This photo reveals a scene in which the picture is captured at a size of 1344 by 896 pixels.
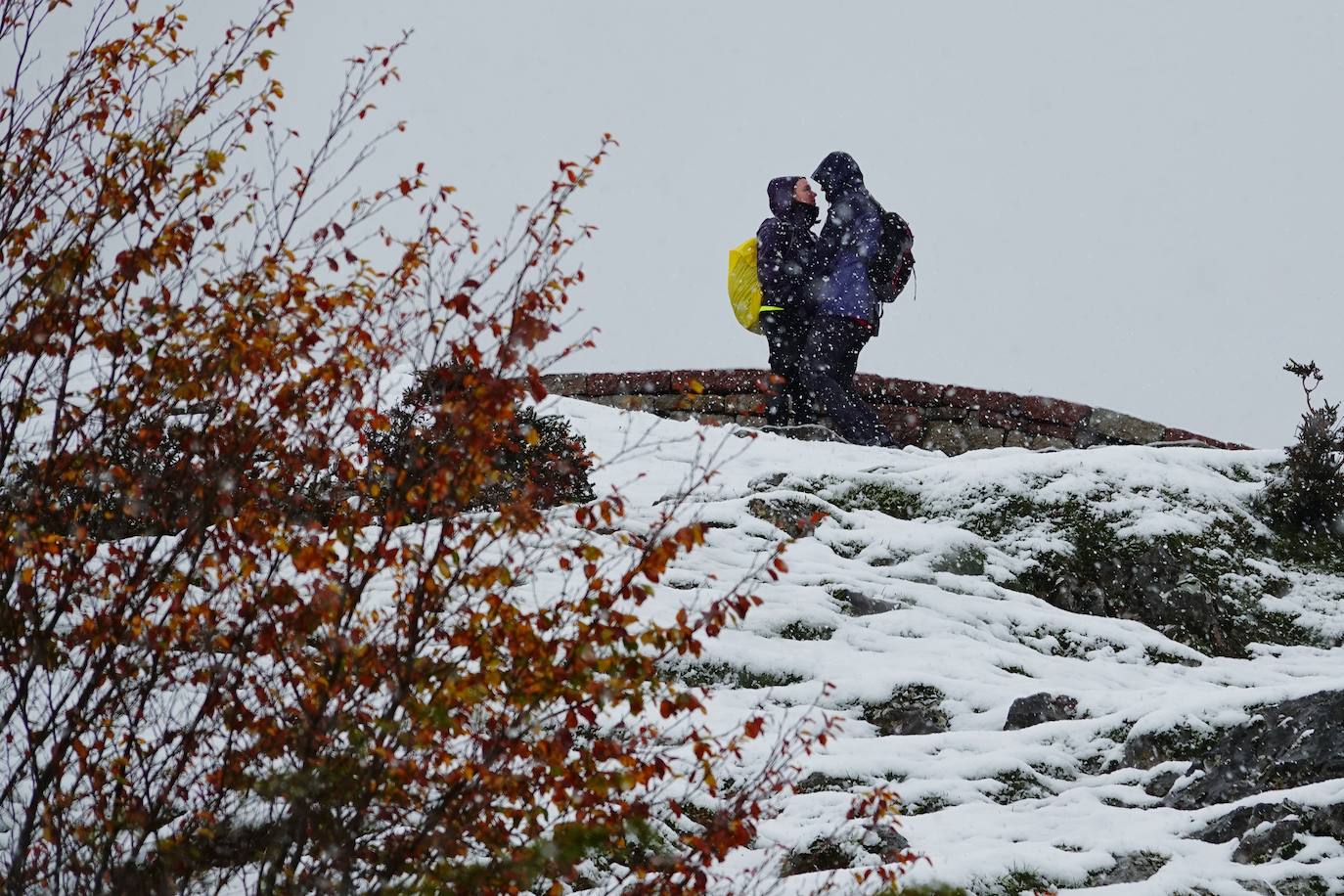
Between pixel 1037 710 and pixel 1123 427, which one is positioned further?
pixel 1123 427

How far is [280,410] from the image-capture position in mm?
3125

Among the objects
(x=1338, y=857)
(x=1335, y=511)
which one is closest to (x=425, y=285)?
(x=1338, y=857)

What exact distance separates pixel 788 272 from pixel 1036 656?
4507mm

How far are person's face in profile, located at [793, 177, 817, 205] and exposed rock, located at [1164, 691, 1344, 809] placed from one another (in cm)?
619

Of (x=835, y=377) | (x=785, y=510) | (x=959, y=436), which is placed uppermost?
(x=835, y=377)

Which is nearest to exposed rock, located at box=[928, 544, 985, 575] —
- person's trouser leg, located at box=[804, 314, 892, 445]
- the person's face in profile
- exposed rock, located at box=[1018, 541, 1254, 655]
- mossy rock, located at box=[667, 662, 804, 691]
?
exposed rock, located at box=[1018, 541, 1254, 655]

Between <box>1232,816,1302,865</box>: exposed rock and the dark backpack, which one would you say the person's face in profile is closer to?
the dark backpack

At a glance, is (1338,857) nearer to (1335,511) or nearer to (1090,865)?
(1090,865)

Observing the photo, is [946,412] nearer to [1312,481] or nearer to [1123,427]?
[1123,427]

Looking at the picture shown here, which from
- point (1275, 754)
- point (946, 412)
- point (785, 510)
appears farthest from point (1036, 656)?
point (946, 412)

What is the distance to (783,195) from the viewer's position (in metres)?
9.68

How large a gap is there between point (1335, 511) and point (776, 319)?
4.10m

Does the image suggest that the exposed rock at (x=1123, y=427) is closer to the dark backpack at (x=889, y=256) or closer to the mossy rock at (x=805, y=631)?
the dark backpack at (x=889, y=256)

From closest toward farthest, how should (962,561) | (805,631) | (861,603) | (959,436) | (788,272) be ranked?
(805,631) < (861,603) < (962,561) < (788,272) < (959,436)
